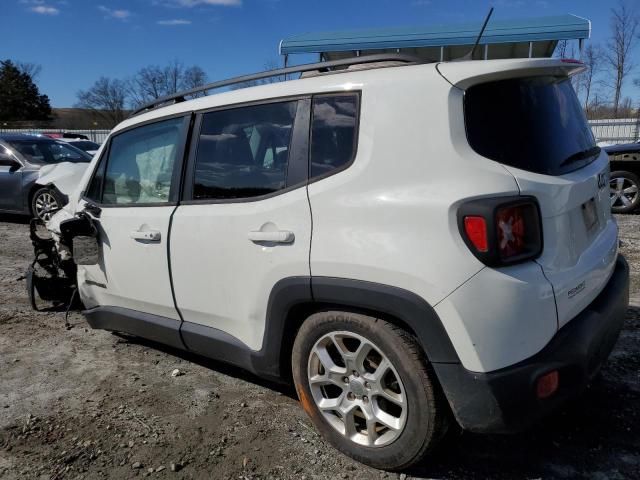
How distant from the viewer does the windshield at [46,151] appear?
9.52 meters

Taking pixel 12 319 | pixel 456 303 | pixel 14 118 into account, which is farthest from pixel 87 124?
pixel 456 303

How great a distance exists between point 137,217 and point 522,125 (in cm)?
228

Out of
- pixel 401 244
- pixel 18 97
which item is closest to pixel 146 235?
pixel 401 244

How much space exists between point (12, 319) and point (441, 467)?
13.1ft

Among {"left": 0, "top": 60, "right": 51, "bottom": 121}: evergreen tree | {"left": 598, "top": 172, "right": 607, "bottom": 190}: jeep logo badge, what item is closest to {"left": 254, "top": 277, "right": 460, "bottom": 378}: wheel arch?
{"left": 598, "top": 172, "right": 607, "bottom": 190}: jeep logo badge

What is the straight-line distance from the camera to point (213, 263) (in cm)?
283

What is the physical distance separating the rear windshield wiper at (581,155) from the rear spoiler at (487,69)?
0.42m

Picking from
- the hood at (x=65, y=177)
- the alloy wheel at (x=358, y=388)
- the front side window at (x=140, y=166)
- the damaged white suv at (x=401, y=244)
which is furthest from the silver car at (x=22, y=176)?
the alloy wheel at (x=358, y=388)

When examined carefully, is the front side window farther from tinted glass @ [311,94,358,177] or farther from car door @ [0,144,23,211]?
car door @ [0,144,23,211]

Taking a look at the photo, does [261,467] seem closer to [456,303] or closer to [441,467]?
[441,467]

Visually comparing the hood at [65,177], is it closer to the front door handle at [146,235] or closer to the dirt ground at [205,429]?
the dirt ground at [205,429]

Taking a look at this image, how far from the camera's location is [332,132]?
8.08ft

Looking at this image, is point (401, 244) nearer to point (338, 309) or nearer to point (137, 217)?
point (338, 309)

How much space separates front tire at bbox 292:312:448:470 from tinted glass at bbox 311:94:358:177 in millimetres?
696
